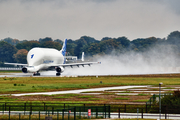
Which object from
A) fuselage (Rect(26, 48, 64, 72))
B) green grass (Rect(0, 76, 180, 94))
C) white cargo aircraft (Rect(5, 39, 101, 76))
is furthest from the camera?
fuselage (Rect(26, 48, 64, 72))

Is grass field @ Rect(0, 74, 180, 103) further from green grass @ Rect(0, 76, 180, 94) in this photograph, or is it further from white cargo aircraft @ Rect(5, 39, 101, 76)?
white cargo aircraft @ Rect(5, 39, 101, 76)

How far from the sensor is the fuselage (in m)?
138

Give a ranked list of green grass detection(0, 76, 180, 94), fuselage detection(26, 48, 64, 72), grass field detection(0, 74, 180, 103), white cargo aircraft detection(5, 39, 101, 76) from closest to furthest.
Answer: grass field detection(0, 74, 180, 103) → green grass detection(0, 76, 180, 94) → white cargo aircraft detection(5, 39, 101, 76) → fuselage detection(26, 48, 64, 72)

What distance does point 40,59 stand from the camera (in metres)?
141

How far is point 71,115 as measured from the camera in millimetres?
41594

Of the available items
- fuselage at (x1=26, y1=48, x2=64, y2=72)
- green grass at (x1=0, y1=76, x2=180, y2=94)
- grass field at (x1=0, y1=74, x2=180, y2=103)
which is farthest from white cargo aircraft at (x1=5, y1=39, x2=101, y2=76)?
grass field at (x1=0, y1=74, x2=180, y2=103)

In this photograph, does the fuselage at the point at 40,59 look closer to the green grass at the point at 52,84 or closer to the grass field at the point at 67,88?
the green grass at the point at 52,84

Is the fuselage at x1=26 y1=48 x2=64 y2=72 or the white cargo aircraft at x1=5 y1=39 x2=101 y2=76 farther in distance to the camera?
the fuselage at x1=26 y1=48 x2=64 y2=72

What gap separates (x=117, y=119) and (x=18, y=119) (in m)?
10.8

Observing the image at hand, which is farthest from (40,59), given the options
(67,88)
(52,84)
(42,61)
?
(67,88)

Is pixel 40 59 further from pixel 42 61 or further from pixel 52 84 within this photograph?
pixel 52 84

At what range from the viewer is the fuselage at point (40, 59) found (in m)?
138

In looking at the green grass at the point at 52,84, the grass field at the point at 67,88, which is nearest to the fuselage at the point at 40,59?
the green grass at the point at 52,84

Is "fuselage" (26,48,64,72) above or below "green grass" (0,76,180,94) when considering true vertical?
above
